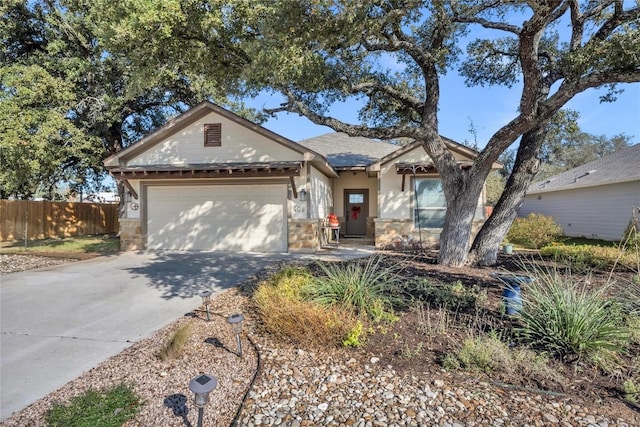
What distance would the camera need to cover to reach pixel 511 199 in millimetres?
7910

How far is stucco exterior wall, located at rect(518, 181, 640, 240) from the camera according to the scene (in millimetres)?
14172

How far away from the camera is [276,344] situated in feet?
13.3

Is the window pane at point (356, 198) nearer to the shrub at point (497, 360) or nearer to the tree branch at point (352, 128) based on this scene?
the tree branch at point (352, 128)

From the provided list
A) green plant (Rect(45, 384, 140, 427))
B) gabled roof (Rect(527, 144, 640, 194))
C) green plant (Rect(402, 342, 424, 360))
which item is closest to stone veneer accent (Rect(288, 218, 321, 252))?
green plant (Rect(402, 342, 424, 360))

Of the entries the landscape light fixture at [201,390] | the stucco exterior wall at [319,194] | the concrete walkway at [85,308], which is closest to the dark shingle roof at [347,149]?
the stucco exterior wall at [319,194]

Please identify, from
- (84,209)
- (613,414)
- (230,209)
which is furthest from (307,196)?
(84,209)

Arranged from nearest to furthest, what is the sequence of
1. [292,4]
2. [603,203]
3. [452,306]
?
[452,306] < [292,4] < [603,203]

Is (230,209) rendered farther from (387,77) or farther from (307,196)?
(387,77)

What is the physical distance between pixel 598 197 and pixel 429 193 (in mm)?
9140

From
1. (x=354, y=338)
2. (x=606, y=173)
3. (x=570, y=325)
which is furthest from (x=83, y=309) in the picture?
(x=606, y=173)

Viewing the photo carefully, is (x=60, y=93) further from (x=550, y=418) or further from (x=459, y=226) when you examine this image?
(x=550, y=418)

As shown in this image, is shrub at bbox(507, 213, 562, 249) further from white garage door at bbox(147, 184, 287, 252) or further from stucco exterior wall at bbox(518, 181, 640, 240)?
white garage door at bbox(147, 184, 287, 252)

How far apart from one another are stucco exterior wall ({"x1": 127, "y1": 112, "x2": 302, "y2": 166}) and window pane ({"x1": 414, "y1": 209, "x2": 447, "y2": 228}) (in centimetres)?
516

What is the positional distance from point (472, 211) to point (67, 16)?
57.7 feet
